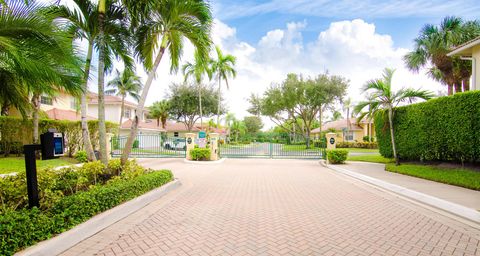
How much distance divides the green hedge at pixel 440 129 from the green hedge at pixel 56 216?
1126cm

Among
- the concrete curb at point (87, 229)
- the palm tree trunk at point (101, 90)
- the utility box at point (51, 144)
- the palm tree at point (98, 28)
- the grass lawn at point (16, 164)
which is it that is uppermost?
the palm tree at point (98, 28)

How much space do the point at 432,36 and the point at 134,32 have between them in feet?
75.5

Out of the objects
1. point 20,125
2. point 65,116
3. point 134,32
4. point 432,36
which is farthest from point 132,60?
point 432,36

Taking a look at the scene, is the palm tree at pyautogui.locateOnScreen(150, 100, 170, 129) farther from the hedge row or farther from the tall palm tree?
the tall palm tree

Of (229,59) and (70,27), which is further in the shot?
(229,59)

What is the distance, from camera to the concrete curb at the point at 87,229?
3053mm

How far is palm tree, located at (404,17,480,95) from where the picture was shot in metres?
17.7

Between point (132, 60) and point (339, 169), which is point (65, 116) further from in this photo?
point (339, 169)

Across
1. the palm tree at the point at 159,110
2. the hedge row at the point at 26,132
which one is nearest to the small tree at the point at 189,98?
the palm tree at the point at 159,110

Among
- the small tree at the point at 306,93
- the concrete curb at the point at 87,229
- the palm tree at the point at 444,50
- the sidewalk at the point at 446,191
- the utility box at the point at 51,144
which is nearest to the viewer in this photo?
the concrete curb at the point at 87,229

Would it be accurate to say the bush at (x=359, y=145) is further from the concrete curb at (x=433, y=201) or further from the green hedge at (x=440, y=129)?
the concrete curb at (x=433, y=201)

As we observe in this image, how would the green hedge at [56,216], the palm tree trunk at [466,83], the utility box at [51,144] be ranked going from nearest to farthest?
the green hedge at [56,216], the utility box at [51,144], the palm tree trunk at [466,83]

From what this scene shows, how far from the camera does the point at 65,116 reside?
21.5 meters

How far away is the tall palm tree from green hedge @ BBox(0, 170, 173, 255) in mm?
2385
